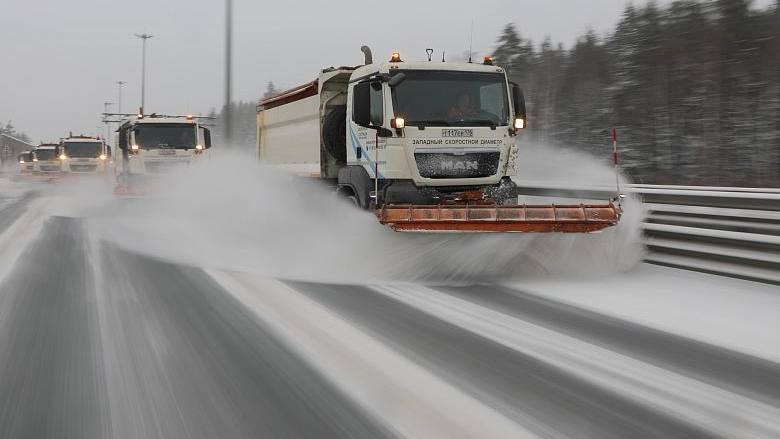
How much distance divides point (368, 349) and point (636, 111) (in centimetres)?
4703

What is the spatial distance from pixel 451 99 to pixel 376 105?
0.97 m

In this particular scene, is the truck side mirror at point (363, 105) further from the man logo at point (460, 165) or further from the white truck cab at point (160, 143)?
the white truck cab at point (160, 143)

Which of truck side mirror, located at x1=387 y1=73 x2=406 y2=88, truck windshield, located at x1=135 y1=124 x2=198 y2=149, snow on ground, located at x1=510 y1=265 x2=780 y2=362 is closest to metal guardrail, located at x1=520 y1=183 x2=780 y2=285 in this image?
snow on ground, located at x1=510 y1=265 x2=780 y2=362

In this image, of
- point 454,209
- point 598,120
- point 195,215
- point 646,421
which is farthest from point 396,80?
point 598,120

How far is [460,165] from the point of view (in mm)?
8766

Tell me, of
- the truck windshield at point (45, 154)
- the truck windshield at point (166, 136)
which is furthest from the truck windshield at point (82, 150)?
the truck windshield at point (166, 136)

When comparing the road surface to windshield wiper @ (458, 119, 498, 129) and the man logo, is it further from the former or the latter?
windshield wiper @ (458, 119, 498, 129)

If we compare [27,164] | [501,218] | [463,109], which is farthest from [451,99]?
[27,164]

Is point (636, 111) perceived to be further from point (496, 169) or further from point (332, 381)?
point (332, 381)

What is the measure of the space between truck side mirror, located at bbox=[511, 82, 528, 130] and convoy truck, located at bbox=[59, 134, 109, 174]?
23.2m

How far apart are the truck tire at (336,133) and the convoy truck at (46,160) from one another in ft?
88.4

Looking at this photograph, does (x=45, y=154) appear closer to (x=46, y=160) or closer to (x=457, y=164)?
(x=46, y=160)

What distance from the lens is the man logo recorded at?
8.71m

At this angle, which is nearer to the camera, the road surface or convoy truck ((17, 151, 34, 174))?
the road surface
